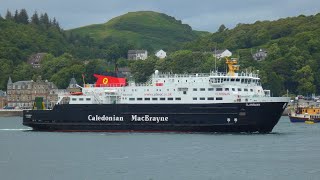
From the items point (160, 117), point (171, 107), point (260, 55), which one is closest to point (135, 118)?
point (160, 117)

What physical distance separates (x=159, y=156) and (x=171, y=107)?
15.0 meters

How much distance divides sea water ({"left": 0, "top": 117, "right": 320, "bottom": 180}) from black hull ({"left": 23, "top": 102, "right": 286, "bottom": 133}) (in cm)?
97

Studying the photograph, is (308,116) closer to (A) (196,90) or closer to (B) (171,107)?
(A) (196,90)

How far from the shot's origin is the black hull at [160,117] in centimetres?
6656

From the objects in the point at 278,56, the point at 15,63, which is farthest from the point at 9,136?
the point at 15,63

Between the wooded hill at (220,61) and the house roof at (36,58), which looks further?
the house roof at (36,58)

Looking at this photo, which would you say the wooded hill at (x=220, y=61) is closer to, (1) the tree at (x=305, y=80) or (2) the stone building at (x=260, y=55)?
(1) the tree at (x=305, y=80)

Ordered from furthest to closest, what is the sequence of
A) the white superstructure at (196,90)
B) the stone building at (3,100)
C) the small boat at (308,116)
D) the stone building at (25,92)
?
the stone building at (3,100) < the stone building at (25,92) < the small boat at (308,116) < the white superstructure at (196,90)

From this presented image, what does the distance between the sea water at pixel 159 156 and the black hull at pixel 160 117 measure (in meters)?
0.97

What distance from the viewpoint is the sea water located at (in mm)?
46125

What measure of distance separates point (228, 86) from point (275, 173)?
869 inches

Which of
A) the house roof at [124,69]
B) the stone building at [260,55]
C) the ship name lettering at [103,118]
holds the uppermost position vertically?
the stone building at [260,55]

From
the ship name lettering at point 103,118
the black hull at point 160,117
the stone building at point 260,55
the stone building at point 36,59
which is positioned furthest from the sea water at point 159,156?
the stone building at point 36,59

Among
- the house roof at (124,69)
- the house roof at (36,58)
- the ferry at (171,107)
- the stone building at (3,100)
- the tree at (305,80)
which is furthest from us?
the house roof at (36,58)
